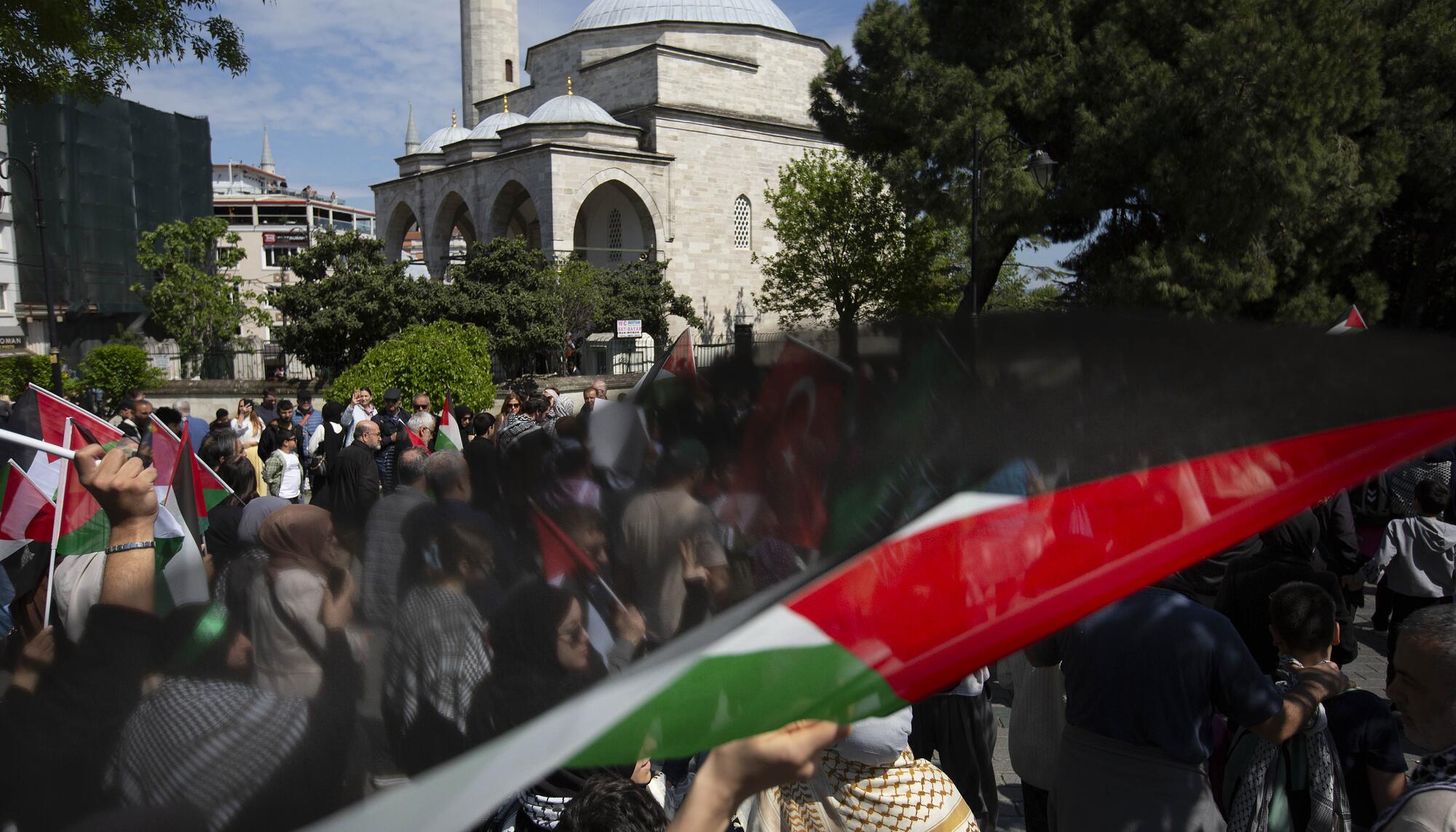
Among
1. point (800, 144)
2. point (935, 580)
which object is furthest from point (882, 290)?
point (935, 580)

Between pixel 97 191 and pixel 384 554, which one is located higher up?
pixel 97 191

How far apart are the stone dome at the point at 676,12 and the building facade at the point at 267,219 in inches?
552

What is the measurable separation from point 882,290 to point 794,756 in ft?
88.9

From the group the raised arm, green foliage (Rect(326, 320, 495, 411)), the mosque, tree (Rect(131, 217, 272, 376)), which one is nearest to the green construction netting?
tree (Rect(131, 217, 272, 376))

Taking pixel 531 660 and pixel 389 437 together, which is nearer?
pixel 531 660

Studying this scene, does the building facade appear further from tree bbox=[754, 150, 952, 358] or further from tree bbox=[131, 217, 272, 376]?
tree bbox=[754, 150, 952, 358]

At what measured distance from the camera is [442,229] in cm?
4203

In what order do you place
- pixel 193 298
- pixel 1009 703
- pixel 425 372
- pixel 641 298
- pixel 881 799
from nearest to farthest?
pixel 881 799 → pixel 1009 703 → pixel 425 372 → pixel 193 298 → pixel 641 298

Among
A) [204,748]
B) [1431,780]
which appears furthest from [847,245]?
[204,748]

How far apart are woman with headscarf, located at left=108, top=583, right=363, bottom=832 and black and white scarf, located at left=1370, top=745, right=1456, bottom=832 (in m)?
1.96

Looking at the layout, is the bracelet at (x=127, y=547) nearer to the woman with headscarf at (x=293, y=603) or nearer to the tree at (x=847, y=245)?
the woman with headscarf at (x=293, y=603)

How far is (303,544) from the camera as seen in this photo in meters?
1.28

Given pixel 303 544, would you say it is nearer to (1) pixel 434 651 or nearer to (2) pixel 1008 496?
(1) pixel 434 651

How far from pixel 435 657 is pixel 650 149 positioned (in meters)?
36.8
